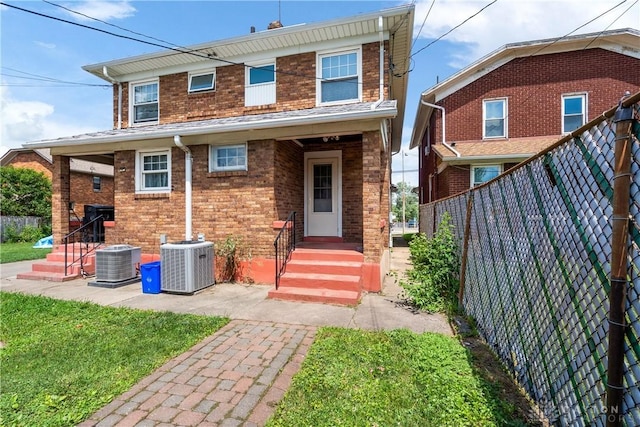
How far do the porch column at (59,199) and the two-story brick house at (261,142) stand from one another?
0.03 meters

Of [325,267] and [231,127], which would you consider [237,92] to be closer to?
[231,127]

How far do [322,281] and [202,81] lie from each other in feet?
24.0

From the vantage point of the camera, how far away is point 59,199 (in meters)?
8.84

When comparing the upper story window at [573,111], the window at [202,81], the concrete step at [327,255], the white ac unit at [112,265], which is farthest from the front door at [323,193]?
the upper story window at [573,111]

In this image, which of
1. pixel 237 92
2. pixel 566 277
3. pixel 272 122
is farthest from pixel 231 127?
pixel 566 277

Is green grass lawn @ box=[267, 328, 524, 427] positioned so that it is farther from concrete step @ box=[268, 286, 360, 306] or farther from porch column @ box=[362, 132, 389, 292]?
porch column @ box=[362, 132, 389, 292]

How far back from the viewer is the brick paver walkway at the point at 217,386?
2.51m

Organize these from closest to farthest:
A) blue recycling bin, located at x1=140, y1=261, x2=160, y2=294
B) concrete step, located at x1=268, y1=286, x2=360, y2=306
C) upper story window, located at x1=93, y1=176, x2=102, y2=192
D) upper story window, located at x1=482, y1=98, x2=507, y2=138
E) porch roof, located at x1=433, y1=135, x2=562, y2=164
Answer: concrete step, located at x1=268, y1=286, x2=360, y2=306, blue recycling bin, located at x1=140, y1=261, x2=160, y2=294, porch roof, located at x1=433, y1=135, x2=562, y2=164, upper story window, located at x1=482, y1=98, x2=507, y2=138, upper story window, located at x1=93, y1=176, x2=102, y2=192

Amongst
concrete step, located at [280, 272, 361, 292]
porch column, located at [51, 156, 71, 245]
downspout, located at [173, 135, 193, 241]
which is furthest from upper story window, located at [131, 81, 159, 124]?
concrete step, located at [280, 272, 361, 292]

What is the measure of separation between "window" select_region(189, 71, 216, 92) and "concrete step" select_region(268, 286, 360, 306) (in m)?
6.70

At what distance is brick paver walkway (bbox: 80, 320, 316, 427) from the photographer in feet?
8.25

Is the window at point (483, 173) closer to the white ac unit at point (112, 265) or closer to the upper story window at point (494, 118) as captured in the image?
the upper story window at point (494, 118)

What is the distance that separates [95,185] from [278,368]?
23.8 metres

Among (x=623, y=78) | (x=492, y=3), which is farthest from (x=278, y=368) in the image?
(x=623, y=78)
